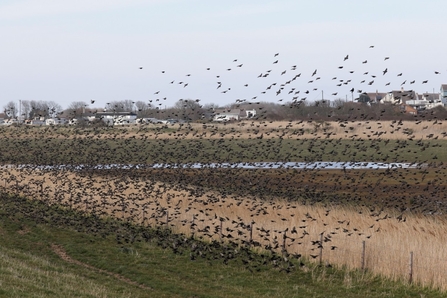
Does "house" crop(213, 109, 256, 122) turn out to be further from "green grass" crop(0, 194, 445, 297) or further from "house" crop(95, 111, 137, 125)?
"green grass" crop(0, 194, 445, 297)

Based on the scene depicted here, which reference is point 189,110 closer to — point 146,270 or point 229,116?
point 229,116

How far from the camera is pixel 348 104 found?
363 feet

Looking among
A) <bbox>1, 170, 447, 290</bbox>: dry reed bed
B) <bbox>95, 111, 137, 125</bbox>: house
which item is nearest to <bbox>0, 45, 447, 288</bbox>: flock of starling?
<bbox>1, 170, 447, 290</bbox>: dry reed bed

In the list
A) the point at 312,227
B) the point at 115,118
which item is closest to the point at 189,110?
the point at 115,118

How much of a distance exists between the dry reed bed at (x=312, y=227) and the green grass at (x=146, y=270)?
851 mm

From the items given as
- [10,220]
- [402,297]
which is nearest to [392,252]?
[402,297]

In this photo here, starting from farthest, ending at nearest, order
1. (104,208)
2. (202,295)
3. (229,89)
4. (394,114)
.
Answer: (394,114) → (104,208) → (229,89) → (202,295)

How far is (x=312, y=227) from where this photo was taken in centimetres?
3031

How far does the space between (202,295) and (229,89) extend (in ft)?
41.1

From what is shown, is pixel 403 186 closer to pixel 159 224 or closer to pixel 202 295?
pixel 159 224

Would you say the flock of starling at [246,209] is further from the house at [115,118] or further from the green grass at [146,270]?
the house at [115,118]

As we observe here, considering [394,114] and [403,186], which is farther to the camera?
[394,114]

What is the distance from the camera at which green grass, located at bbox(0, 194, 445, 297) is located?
766 inches

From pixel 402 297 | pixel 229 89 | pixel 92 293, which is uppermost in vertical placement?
pixel 229 89
